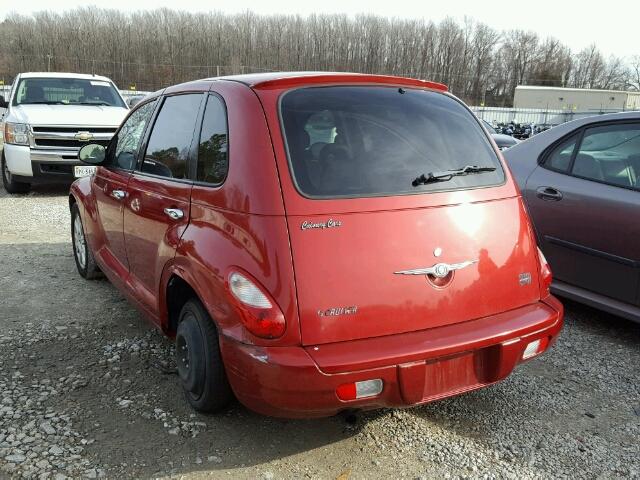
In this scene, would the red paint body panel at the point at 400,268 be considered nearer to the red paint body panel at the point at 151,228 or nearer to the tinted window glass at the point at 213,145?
the tinted window glass at the point at 213,145

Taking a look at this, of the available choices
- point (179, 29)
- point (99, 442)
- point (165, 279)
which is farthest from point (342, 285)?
point (179, 29)

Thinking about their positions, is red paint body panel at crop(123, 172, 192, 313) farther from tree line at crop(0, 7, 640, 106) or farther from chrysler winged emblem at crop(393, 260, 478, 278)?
tree line at crop(0, 7, 640, 106)

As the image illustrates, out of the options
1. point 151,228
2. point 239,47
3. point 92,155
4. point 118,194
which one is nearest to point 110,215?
point 118,194

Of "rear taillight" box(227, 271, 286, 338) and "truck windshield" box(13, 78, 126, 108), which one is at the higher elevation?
"truck windshield" box(13, 78, 126, 108)

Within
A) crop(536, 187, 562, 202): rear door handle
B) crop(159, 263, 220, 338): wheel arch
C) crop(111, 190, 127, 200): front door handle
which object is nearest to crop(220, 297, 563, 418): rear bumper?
crop(159, 263, 220, 338): wheel arch

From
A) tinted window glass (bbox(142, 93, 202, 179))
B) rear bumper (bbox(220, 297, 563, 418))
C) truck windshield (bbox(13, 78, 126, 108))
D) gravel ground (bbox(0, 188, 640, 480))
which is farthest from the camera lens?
truck windshield (bbox(13, 78, 126, 108))

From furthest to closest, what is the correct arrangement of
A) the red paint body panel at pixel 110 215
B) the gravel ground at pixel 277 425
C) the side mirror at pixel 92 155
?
1. the side mirror at pixel 92 155
2. the red paint body panel at pixel 110 215
3. the gravel ground at pixel 277 425

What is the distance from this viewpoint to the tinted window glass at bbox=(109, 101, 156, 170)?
3.56m

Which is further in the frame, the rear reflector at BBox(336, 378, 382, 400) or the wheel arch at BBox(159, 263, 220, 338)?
the wheel arch at BBox(159, 263, 220, 338)

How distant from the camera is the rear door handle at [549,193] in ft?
13.4

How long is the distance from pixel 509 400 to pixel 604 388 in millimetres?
628

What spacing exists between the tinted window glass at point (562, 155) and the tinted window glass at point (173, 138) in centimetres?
279

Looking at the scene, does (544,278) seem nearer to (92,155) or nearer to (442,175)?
(442,175)

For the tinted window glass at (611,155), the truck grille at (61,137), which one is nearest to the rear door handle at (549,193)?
the tinted window glass at (611,155)
